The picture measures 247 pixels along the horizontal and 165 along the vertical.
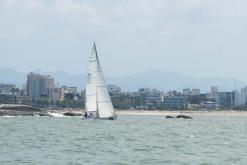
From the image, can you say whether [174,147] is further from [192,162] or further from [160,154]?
[192,162]

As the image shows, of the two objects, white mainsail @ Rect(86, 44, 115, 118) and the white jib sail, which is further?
the white jib sail

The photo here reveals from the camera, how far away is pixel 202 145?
6069 centimetres

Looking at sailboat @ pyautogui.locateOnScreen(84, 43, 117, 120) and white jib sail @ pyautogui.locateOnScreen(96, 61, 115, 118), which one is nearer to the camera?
sailboat @ pyautogui.locateOnScreen(84, 43, 117, 120)

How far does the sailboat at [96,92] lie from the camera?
119 meters

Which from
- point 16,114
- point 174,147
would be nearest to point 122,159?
point 174,147

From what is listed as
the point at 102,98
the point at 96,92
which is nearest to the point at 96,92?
the point at 96,92

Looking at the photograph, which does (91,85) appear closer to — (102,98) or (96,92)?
(96,92)

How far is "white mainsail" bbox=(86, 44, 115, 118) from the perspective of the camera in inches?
4690

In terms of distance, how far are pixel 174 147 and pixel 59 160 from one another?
15516 mm

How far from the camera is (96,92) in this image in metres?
119

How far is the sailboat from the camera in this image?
119 meters

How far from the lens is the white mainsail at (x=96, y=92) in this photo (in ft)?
391

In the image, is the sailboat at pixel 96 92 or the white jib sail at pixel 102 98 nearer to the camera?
the sailboat at pixel 96 92

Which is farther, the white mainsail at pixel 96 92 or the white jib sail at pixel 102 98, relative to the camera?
the white jib sail at pixel 102 98
